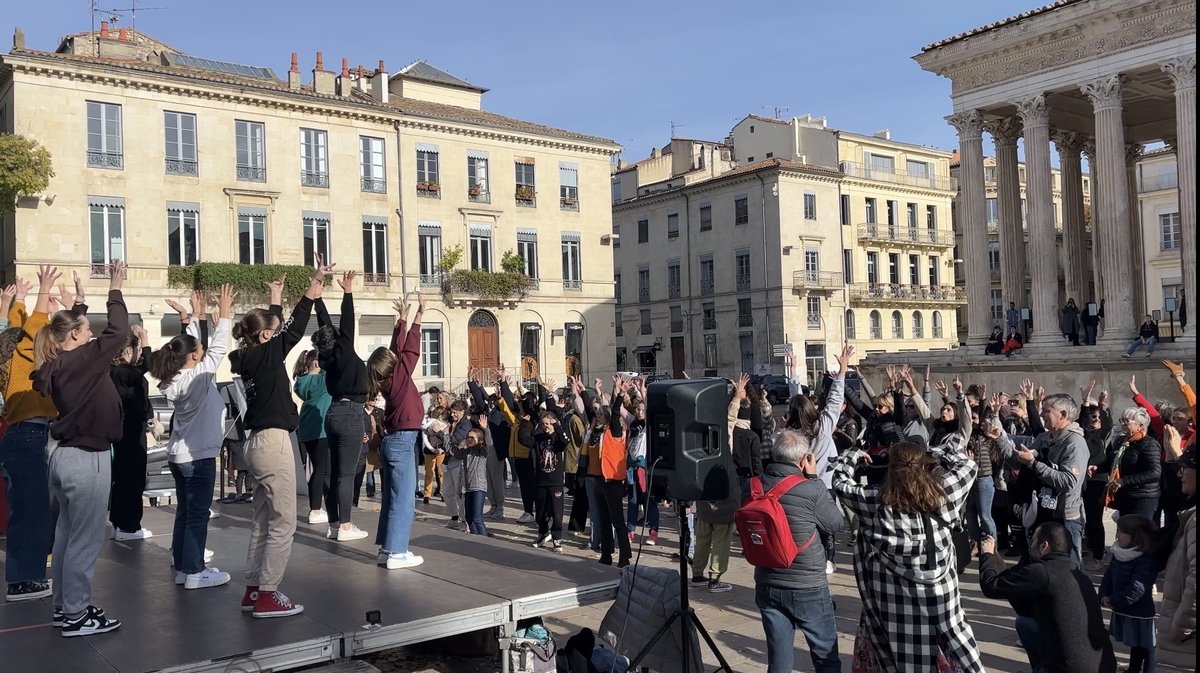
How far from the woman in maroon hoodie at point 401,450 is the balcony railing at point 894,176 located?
4676 centimetres

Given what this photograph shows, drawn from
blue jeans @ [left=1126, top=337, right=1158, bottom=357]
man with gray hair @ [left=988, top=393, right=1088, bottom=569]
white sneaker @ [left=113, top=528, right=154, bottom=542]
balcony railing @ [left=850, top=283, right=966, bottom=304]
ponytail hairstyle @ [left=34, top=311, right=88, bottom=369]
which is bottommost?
white sneaker @ [left=113, top=528, right=154, bottom=542]

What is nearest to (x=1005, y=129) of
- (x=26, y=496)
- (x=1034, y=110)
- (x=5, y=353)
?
(x=1034, y=110)

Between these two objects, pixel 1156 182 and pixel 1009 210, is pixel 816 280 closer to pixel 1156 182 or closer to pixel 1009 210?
pixel 1156 182

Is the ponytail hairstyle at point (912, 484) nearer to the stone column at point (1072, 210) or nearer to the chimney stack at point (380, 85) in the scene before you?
the stone column at point (1072, 210)

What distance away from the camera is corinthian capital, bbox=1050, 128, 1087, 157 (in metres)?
30.7

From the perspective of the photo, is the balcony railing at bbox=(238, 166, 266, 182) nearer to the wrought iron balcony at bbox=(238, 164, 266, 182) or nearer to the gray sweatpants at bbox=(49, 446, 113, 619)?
the wrought iron balcony at bbox=(238, 164, 266, 182)

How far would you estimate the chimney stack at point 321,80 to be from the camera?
36375 millimetres

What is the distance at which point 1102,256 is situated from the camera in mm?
26531

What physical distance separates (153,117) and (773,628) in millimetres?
31643

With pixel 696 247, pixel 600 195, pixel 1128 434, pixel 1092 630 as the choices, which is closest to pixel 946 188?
pixel 696 247

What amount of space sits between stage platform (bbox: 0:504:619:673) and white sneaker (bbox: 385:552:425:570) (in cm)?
7

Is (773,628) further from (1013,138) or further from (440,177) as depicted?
(440,177)

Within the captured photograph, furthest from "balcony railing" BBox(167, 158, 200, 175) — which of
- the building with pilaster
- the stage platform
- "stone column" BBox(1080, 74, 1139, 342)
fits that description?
"stone column" BBox(1080, 74, 1139, 342)

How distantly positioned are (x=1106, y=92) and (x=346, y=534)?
24.1 metres
